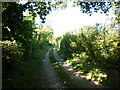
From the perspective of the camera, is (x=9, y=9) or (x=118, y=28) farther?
(x=118, y=28)

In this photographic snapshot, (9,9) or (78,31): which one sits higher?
(9,9)

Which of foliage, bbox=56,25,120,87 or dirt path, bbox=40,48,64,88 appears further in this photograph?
foliage, bbox=56,25,120,87

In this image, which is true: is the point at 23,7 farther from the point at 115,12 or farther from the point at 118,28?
the point at 118,28

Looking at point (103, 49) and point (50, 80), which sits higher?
point (103, 49)

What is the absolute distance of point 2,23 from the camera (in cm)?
1153

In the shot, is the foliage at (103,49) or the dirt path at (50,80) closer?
the dirt path at (50,80)

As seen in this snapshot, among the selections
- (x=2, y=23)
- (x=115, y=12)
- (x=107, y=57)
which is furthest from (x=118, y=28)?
(x=2, y=23)

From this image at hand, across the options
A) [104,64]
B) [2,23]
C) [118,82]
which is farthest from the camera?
[104,64]

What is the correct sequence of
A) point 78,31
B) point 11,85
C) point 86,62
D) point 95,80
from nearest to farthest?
point 11,85
point 95,80
point 86,62
point 78,31

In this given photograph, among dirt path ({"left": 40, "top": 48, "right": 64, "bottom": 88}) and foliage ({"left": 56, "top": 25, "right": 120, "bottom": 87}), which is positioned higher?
foliage ({"left": 56, "top": 25, "right": 120, "bottom": 87})

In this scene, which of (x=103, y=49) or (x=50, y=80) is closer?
(x=50, y=80)

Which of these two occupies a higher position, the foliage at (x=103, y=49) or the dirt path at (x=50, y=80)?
the foliage at (x=103, y=49)

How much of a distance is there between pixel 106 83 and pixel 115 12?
5680 mm

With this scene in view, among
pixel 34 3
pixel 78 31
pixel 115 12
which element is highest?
pixel 34 3
